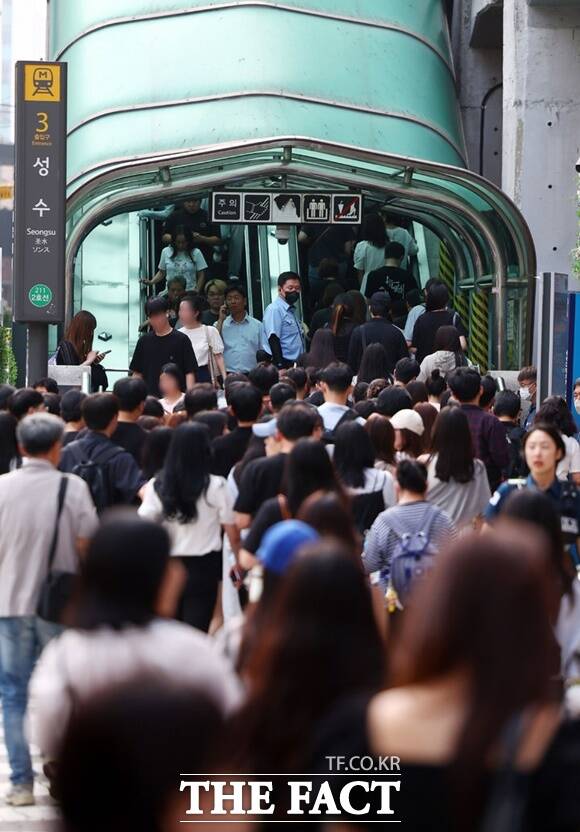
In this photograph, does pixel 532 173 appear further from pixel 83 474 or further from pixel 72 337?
pixel 83 474

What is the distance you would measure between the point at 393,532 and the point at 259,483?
80cm

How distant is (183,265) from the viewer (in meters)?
21.1

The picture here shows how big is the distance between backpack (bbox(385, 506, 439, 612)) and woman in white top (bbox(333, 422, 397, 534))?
0.87m

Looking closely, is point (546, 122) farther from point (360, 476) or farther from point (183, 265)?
point (360, 476)

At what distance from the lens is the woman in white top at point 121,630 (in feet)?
11.5

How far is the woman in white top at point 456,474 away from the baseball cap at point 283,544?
11.2ft

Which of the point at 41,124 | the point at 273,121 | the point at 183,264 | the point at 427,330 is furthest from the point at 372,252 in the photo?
the point at 41,124

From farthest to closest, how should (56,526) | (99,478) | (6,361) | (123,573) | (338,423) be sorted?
(6,361) < (338,423) < (99,478) < (56,526) < (123,573)

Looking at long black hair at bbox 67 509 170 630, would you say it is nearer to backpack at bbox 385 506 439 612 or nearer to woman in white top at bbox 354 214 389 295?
backpack at bbox 385 506 439 612

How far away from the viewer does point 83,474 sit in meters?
8.40

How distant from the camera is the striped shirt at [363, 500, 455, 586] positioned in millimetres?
7125

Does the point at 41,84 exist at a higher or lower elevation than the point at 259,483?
higher

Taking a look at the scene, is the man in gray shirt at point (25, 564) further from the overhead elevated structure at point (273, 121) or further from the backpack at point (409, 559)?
the overhead elevated structure at point (273, 121)

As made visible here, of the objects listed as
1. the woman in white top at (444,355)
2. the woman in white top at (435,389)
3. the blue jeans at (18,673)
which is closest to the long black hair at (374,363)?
the woman in white top at (435,389)
